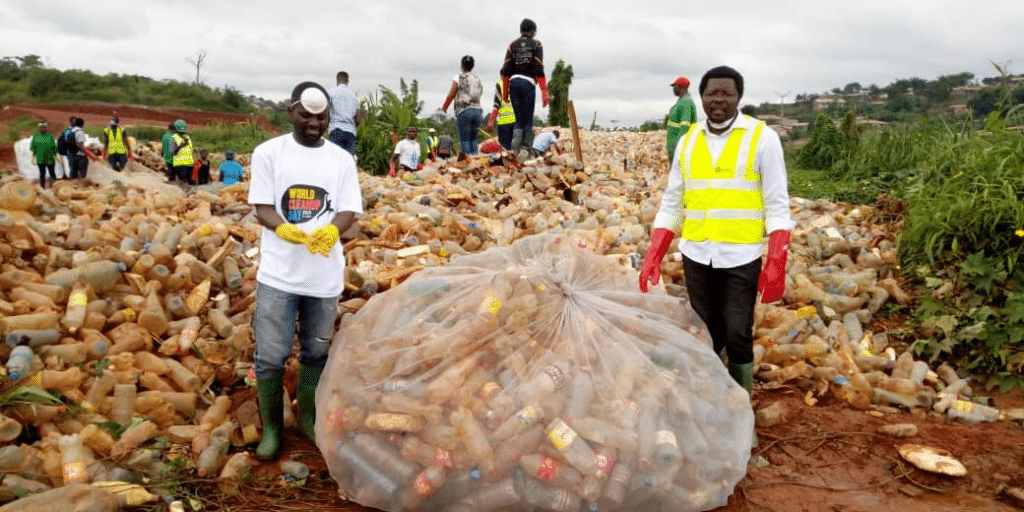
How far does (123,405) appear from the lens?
10.5ft

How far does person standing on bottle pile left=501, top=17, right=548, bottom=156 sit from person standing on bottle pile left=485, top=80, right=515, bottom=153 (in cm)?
9

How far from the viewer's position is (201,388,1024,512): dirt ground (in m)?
2.90

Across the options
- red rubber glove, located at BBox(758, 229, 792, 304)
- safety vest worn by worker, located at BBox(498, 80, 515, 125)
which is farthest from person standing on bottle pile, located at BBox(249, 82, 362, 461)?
safety vest worn by worker, located at BBox(498, 80, 515, 125)

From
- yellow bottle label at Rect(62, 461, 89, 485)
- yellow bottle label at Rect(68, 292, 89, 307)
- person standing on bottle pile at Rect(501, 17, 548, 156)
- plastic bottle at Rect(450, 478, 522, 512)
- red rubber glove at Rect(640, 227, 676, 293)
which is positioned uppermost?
person standing on bottle pile at Rect(501, 17, 548, 156)

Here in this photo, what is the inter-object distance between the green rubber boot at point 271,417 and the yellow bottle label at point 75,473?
2.15ft

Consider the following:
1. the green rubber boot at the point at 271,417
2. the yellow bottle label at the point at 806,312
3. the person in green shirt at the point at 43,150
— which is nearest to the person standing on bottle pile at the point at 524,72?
the yellow bottle label at the point at 806,312

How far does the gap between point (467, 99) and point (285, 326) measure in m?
6.48

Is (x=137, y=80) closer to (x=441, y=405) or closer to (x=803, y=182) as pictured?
(x=803, y=182)

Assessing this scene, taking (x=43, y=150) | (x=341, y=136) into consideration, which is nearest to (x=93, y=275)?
(x=341, y=136)

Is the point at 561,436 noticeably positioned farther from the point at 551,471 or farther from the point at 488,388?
the point at 488,388

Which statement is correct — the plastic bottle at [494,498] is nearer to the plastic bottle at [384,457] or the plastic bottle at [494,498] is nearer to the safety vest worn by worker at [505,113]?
the plastic bottle at [384,457]

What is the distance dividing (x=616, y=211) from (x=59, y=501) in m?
4.90

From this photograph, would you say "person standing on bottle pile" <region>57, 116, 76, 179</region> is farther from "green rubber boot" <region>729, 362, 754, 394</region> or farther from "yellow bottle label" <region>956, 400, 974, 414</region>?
"yellow bottle label" <region>956, 400, 974, 414</region>

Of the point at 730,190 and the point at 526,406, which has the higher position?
the point at 730,190
